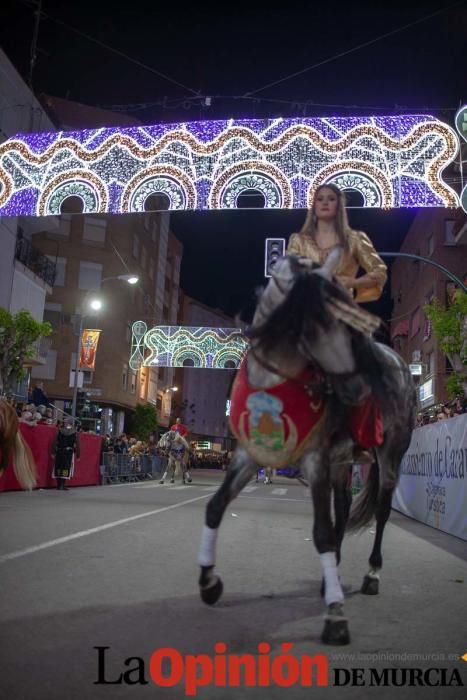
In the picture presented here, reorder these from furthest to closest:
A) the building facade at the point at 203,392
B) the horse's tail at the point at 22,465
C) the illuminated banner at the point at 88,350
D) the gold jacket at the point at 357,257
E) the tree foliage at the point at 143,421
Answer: the building facade at the point at 203,392
the tree foliage at the point at 143,421
the illuminated banner at the point at 88,350
the horse's tail at the point at 22,465
the gold jacket at the point at 357,257

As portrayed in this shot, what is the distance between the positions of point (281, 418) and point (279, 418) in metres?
0.01

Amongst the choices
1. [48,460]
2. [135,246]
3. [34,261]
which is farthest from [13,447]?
[135,246]

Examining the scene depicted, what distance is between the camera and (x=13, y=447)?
21.2ft

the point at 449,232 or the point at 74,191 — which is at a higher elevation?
the point at 449,232

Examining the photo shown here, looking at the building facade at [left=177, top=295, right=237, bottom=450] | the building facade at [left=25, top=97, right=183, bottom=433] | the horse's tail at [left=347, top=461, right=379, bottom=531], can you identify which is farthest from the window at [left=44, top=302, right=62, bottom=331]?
the horse's tail at [left=347, top=461, right=379, bottom=531]

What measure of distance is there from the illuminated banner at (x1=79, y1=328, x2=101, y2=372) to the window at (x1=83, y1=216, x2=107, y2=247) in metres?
17.9

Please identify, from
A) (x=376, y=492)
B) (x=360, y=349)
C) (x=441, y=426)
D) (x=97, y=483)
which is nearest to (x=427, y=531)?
(x=441, y=426)

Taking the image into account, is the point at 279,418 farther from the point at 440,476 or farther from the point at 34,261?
the point at 34,261

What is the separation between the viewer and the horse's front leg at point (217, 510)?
3.33 metres

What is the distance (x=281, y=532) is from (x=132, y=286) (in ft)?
150

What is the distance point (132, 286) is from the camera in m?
52.0

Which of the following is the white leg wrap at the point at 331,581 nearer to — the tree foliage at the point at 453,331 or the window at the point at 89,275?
the tree foliage at the point at 453,331

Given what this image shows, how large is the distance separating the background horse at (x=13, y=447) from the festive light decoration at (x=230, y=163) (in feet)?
31.2

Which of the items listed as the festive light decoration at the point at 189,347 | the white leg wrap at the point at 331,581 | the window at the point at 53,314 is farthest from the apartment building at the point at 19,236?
the white leg wrap at the point at 331,581
